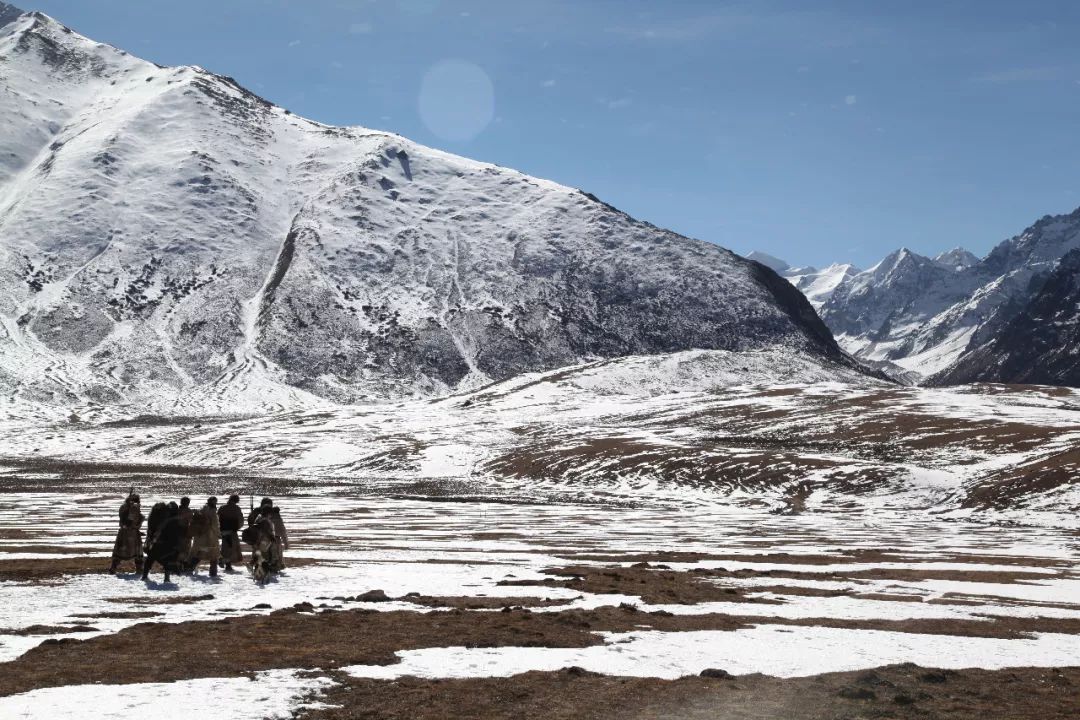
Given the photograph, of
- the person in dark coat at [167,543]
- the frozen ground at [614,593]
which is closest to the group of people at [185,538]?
the person in dark coat at [167,543]

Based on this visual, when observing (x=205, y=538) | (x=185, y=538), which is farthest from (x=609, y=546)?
(x=185, y=538)

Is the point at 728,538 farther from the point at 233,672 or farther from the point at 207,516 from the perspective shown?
the point at 233,672

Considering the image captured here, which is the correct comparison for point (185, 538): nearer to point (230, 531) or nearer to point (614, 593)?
point (230, 531)

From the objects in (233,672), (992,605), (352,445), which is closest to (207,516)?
(233,672)

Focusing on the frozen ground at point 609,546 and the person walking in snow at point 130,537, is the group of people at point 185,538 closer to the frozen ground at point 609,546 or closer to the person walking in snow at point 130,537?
the person walking in snow at point 130,537

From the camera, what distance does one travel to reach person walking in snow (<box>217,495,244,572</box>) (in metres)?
33.1

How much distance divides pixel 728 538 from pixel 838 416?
85191mm

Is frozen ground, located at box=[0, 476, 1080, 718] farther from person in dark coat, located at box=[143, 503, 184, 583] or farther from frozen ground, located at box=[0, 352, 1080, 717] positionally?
person in dark coat, located at box=[143, 503, 184, 583]

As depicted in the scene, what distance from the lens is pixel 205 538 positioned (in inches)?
1241

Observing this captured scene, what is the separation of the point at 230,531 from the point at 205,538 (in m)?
1.81

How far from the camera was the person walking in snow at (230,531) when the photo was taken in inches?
1304

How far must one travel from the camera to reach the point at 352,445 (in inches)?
5438

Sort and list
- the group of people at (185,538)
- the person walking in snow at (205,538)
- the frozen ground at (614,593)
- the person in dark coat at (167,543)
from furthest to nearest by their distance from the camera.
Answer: the person walking in snow at (205,538) → the group of people at (185,538) → the person in dark coat at (167,543) → the frozen ground at (614,593)

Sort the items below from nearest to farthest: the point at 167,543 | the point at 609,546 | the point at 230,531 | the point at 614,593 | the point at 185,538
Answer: the point at 614,593 < the point at 167,543 < the point at 185,538 < the point at 230,531 < the point at 609,546
